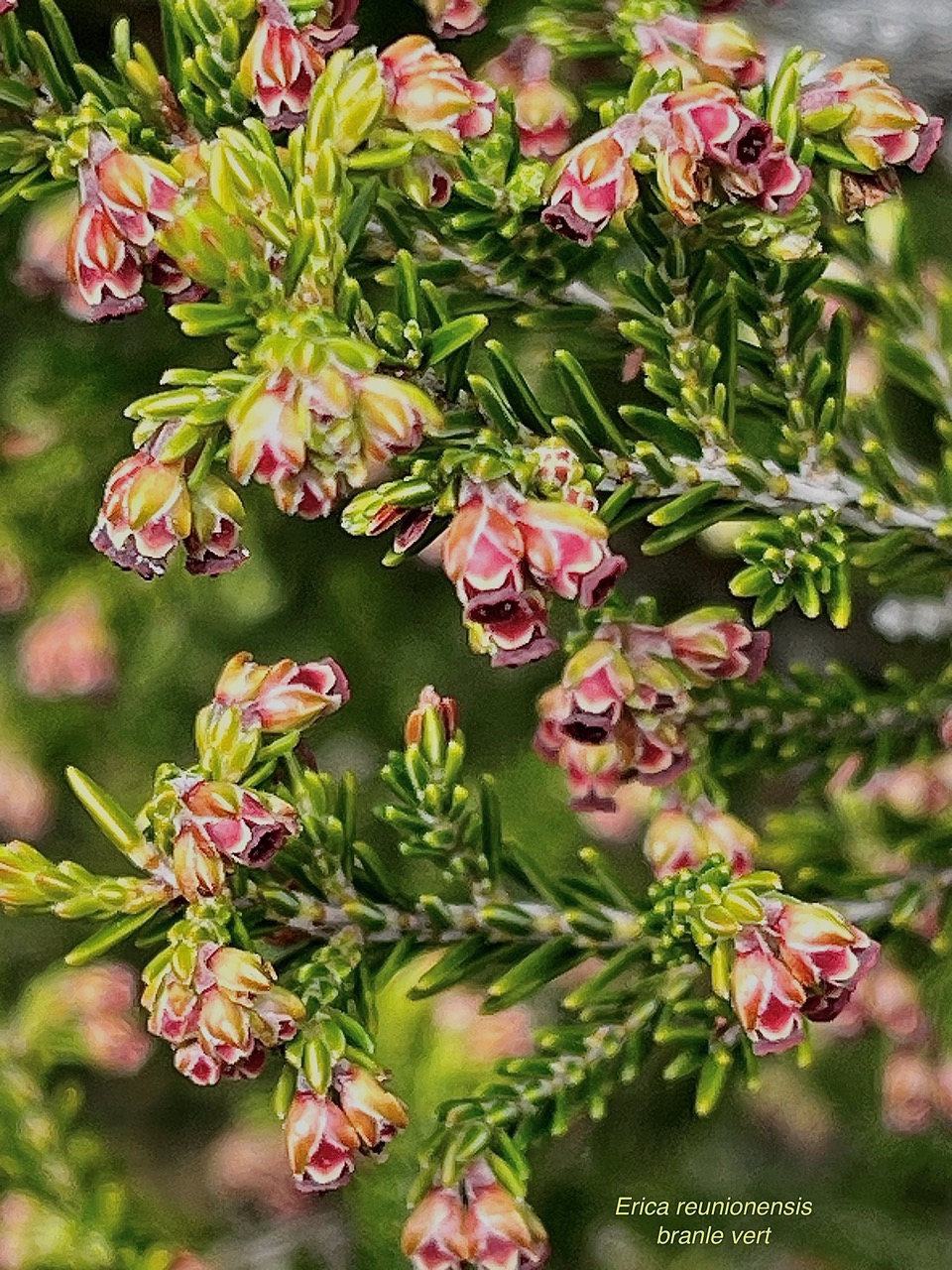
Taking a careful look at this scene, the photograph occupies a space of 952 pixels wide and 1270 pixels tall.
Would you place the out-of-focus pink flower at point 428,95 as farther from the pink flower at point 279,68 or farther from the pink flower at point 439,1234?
the pink flower at point 439,1234

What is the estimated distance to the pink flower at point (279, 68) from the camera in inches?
19.8

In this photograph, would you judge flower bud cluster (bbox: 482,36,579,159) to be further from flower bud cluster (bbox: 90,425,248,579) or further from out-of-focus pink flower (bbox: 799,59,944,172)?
flower bud cluster (bbox: 90,425,248,579)

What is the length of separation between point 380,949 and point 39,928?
33.1 inches

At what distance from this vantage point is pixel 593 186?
48 centimetres

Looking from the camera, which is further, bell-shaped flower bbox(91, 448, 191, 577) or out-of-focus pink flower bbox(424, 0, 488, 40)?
out-of-focus pink flower bbox(424, 0, 488, 40)

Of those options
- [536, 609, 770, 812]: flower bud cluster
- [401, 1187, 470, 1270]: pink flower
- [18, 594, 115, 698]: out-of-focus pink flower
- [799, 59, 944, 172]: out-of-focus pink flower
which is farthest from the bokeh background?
[799, 59, 944, 172]: out-of-focus pink flower

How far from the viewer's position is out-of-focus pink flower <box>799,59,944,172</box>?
52cm

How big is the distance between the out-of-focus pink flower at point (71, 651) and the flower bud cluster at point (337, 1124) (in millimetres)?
714

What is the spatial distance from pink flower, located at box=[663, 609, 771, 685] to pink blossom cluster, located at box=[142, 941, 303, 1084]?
9.7 inches

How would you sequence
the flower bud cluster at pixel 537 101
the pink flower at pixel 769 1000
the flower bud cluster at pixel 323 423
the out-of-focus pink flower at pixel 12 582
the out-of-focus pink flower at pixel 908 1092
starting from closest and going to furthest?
the flower bud cluster at pixel 323 423 < the pink flower at pixel 769 1000 < the flower bud cluster at pixel 537 101 < the out-of-focus pink flower at pixel 908 1092 < the out-of-focus pink flower at pixel 12 582

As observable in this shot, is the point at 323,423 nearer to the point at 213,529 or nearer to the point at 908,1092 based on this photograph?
the point at 213,529

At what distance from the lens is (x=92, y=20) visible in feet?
3.44

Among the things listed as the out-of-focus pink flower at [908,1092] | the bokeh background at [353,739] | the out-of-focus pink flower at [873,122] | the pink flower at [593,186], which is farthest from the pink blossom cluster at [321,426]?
the out-of-focus pink flower at [908,1092]

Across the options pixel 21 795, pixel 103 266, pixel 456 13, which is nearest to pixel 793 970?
pixel 103 266
